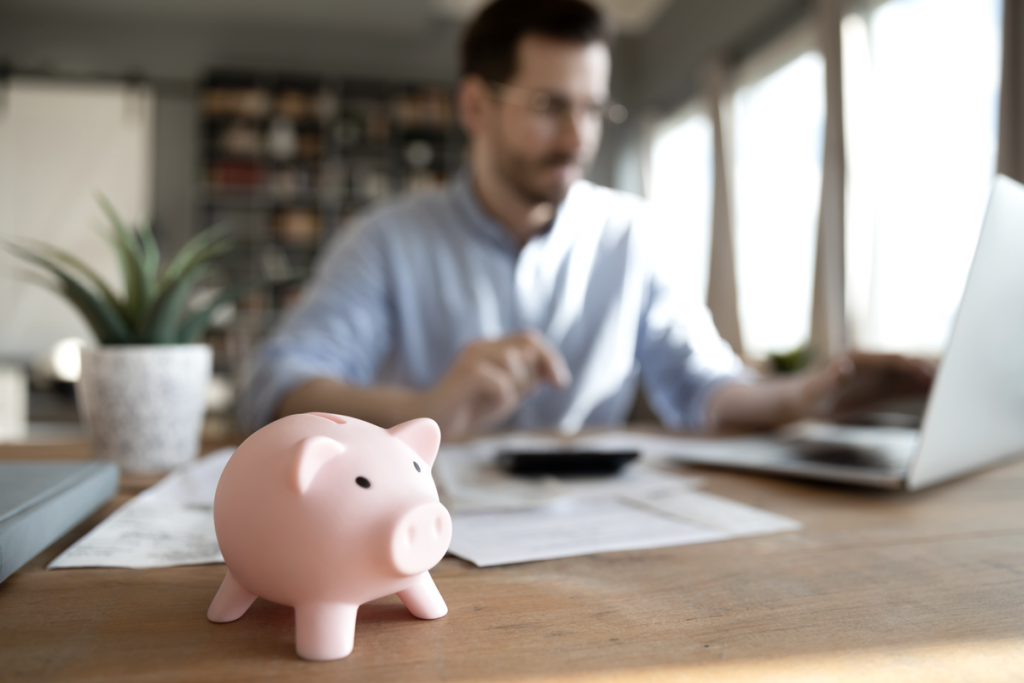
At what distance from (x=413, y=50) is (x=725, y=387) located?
4.62 m

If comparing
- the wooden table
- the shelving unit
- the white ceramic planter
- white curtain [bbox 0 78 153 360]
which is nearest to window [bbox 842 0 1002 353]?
the wooden table

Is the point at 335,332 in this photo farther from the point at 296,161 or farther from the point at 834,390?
the point at 296,161

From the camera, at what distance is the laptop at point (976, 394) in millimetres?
484

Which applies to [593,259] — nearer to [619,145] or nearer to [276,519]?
[276,519]

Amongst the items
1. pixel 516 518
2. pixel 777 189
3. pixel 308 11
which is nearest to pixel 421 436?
pixel 516 518

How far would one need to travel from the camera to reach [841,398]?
3.32 feet

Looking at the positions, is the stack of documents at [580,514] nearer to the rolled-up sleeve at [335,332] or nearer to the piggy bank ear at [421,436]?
the piggy bank ear at [421,436]

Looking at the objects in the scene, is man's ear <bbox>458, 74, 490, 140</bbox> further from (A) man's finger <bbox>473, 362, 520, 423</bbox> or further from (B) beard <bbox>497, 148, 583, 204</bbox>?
(A) man's finger <bbox>473, 362, 520, 423</bbox>

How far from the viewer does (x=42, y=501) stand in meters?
0.42

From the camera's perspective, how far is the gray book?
0.37 meters

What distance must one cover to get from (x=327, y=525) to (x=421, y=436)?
0.07 metres

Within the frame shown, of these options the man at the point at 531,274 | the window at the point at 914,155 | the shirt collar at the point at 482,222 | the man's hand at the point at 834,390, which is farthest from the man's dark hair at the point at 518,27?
the window at the point at 914,155

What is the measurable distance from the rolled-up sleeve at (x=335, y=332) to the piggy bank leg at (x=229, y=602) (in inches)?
29.5

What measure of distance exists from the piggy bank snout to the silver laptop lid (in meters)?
0.39
